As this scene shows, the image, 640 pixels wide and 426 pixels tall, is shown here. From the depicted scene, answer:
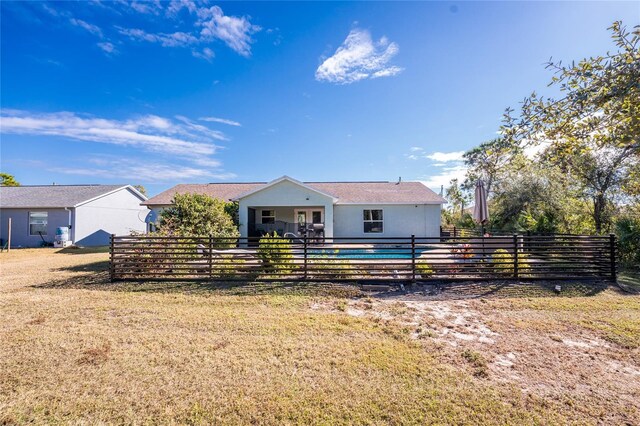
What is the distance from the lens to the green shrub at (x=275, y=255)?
793 centimetres

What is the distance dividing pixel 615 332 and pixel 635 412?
2658 mm

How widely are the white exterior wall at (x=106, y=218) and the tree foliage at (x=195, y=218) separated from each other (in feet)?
29.8

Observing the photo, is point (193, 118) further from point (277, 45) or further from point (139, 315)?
point (139, 315)

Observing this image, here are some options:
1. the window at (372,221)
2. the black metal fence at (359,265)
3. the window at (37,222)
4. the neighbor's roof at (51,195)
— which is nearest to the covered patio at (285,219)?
the window at (372,221)

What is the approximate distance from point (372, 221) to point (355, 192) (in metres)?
2.91

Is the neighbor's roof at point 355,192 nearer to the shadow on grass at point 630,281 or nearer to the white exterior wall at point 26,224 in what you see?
the white exterior wall at point 26,224

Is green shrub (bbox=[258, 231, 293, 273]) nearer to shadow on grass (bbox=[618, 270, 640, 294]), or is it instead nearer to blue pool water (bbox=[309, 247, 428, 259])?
blue pool water (bbox=[309, 247, 428, 259])

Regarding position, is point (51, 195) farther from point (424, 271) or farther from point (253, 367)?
point (424, 271)

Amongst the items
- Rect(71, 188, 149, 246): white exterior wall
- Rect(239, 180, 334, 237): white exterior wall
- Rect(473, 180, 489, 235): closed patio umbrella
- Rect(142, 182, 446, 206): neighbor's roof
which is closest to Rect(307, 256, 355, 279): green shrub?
Rect(473, 180, 489, 235): closed patio umbrella

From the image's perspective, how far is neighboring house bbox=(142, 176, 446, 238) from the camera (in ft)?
55.6

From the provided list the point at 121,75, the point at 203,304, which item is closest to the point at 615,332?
the point at 203,304

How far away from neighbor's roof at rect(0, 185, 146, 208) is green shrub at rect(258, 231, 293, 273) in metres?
18.6

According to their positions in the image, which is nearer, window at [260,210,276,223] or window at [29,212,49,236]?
window at [29,212,49,236]

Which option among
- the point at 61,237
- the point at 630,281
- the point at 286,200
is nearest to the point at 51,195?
the point at 61,237
